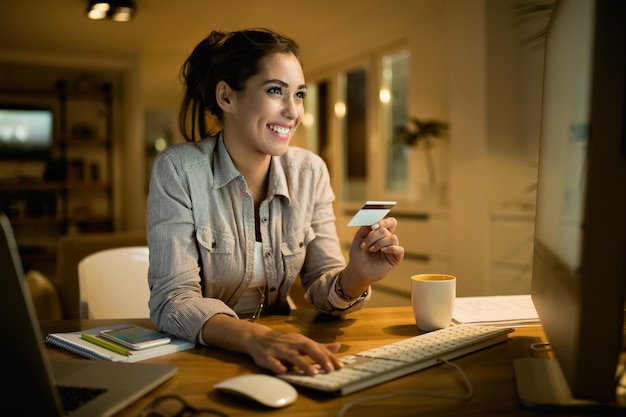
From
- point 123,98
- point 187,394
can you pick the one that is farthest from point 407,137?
point 123,98

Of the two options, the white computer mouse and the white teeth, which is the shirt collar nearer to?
the white teeth

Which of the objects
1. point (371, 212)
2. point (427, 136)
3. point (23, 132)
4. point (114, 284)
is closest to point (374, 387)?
point (371, 212)

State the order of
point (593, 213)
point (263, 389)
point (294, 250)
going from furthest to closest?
point (294, 250) → point (263, 389) → point (593, 213)

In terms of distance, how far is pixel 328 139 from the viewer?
663 cm

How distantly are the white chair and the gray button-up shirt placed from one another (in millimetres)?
370

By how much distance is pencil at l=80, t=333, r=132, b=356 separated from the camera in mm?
1035

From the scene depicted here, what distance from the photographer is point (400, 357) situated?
0.94 meters

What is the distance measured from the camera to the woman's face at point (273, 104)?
1.45 meters

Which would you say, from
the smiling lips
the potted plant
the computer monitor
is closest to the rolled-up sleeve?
the smiling lips

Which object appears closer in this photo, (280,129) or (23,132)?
(280,129)

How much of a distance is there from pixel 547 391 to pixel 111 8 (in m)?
4.53

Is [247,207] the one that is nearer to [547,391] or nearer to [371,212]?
[371,212]

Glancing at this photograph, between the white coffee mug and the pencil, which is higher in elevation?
the white coffee mug

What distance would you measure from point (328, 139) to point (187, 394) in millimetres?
5885
